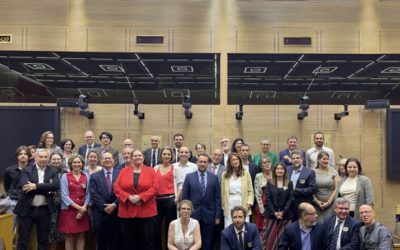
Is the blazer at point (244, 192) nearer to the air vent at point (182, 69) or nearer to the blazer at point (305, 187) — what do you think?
the blazer at point (305, 187)

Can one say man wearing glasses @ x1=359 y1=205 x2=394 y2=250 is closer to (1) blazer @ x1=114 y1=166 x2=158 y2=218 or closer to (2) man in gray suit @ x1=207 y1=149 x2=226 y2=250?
(2) man in gray suit @ x1=207 y1=149 x2=226 y2=250

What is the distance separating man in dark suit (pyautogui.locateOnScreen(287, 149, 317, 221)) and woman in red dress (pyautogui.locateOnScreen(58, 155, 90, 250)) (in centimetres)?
309

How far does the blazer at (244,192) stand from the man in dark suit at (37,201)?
241 cm

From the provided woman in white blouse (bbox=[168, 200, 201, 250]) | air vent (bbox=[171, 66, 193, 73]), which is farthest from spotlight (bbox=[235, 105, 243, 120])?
woman in white blouse (bbox=[168, 200, 201, 250])

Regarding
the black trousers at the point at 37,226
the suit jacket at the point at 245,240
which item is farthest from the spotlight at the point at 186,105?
the suit jacket at the point at 245,240

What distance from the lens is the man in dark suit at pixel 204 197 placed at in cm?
Result: 543

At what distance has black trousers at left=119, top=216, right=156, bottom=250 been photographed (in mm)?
5301

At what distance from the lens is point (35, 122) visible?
7.70 meters

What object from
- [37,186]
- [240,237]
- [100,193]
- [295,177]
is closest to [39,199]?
[37,186]

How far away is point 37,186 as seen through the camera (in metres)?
5.30

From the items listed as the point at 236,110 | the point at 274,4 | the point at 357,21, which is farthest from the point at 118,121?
the point at 357,21

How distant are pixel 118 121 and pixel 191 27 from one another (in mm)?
2561

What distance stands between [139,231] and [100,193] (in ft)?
2.63

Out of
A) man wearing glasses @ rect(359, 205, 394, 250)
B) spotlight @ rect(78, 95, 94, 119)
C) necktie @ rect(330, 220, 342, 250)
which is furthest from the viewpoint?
spotlight @ rect(78, 95, 94, 119)
